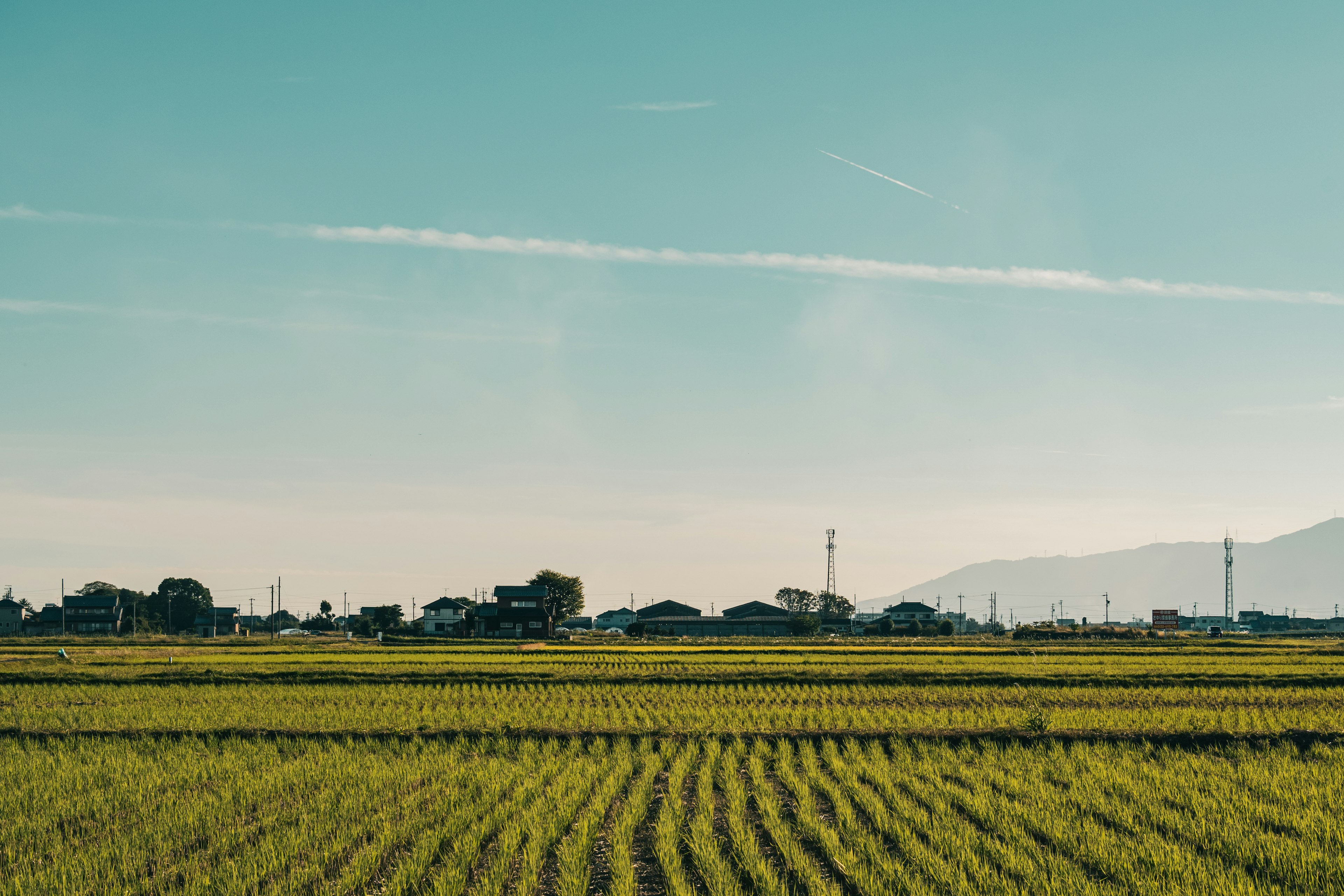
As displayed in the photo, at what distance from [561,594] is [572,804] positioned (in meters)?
85.3

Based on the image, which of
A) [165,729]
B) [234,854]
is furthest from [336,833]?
[165,729]

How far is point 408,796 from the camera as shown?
37.9ft

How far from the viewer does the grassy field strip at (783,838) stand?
313 inches

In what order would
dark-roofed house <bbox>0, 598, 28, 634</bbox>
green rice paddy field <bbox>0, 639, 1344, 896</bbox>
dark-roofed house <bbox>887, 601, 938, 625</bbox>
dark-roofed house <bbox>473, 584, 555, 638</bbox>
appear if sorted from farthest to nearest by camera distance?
1. dark-roofed house <bbox>887, 601, 938, 625</bbox>
2. dark-roofed house <bbox>0, 598, 28, 634</bbox>
3. dark-roofed house <bbox>473, 584, 555, 638</bbox>
4. green rice paddy field <bbox>0, 639, 1344, 896</bbox>

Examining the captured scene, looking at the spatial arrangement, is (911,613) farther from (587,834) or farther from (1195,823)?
(587,834)

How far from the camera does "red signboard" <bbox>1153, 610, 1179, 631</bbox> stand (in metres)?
93.7

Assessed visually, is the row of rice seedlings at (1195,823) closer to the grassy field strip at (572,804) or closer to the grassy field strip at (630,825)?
the grassy field strip at (630,825)

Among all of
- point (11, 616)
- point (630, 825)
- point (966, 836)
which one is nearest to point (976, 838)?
point (966, 836)

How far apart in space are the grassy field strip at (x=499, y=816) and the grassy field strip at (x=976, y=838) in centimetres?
460

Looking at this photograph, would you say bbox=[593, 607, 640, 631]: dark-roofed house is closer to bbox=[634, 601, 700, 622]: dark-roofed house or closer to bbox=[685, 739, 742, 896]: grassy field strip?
bbox=[634, 601, 700, 622]: dark-roofed house

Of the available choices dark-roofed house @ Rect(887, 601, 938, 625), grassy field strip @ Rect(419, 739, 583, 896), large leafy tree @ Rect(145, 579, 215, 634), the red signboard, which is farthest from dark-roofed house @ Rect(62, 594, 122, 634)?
the red signboard

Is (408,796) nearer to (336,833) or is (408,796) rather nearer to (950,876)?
(336,833)

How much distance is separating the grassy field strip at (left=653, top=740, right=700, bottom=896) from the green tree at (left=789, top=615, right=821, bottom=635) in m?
77.8

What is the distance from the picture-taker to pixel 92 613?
9694 cm
